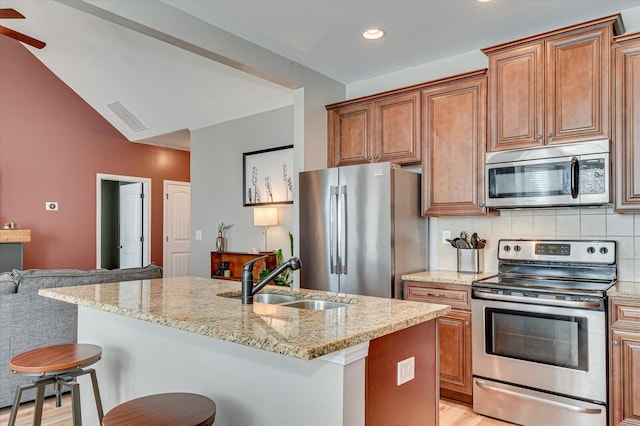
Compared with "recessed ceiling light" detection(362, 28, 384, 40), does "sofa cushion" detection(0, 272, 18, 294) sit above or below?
below

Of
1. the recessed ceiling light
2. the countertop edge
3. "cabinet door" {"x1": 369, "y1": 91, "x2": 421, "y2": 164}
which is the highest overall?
the recessed ceiling light

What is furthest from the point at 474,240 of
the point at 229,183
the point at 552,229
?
the point at 229,183

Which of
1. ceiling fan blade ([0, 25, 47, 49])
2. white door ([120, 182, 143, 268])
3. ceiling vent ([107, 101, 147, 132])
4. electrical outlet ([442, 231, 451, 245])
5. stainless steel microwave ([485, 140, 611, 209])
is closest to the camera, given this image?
stainless steel microwave ([485, 140, 611, 209])

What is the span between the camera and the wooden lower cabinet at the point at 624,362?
248 cm

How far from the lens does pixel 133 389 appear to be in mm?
2301

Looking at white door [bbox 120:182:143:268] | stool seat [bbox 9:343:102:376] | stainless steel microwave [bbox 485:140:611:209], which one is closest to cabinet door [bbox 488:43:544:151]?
stainless steel microwave [bbox 485:140:611:209]

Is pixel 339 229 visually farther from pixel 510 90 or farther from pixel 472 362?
pixel 510 90

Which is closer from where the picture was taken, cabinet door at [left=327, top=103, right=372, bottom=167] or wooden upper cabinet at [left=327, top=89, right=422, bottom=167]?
wooden upper cabinet at [left=327, top=89, right=422, bottom=167]

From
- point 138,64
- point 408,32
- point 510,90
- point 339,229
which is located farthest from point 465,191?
point 138,64

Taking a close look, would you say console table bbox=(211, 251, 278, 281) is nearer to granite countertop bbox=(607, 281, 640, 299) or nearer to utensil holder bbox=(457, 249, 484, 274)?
utensil holder bbox=(457, 249, 484, 274)

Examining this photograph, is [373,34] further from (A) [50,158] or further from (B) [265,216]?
(A) [50,158]

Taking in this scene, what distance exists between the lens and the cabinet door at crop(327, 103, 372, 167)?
406 cm

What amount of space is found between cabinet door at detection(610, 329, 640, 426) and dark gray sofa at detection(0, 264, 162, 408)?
3.47m

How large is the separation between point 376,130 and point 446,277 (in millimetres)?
1424
